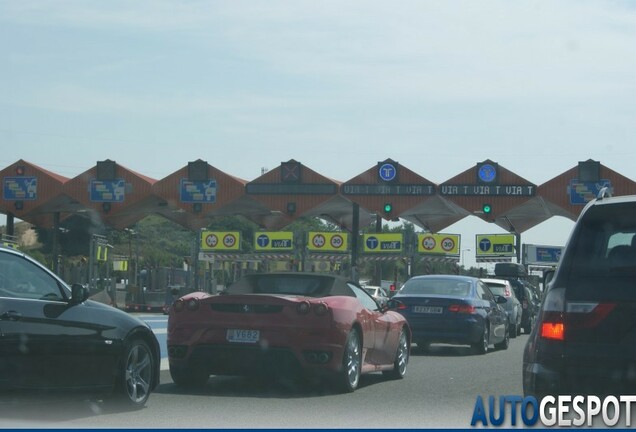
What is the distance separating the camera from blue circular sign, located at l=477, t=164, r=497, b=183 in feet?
138

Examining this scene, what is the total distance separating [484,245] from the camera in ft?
242

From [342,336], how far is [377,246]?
2214 inches

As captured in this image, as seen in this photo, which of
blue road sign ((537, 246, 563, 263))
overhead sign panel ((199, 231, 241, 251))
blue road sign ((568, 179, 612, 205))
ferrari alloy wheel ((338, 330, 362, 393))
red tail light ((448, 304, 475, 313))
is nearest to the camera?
ferrari alloy wheel ((338, 330, 362, 393))

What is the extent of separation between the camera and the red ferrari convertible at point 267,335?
39.0 ft

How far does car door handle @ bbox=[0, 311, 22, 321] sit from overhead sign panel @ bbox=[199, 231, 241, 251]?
52729 mm

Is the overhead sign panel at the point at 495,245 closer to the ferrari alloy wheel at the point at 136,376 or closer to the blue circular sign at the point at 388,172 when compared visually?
the blue circular sign at the point at 388,172

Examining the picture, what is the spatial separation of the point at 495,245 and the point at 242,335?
6275 cm

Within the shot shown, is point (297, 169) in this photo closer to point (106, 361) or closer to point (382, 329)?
point (382, 329)

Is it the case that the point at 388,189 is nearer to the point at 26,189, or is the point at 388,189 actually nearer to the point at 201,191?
the point at 201,191

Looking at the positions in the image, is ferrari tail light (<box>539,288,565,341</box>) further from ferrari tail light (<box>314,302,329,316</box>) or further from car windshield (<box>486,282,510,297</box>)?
car windshield (<box>486,282,510,297</box>)

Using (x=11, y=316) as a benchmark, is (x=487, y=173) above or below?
above

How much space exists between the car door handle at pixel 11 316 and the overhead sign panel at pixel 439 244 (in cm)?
6608

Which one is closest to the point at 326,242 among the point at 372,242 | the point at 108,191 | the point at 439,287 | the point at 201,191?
the point at 372,242

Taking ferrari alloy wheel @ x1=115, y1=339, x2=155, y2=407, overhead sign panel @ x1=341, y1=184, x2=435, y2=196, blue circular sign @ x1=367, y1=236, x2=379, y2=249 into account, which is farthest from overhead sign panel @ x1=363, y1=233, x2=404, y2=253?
ferrari alloy wheel @ x1=115, y1=339, x2=155, y2=407
